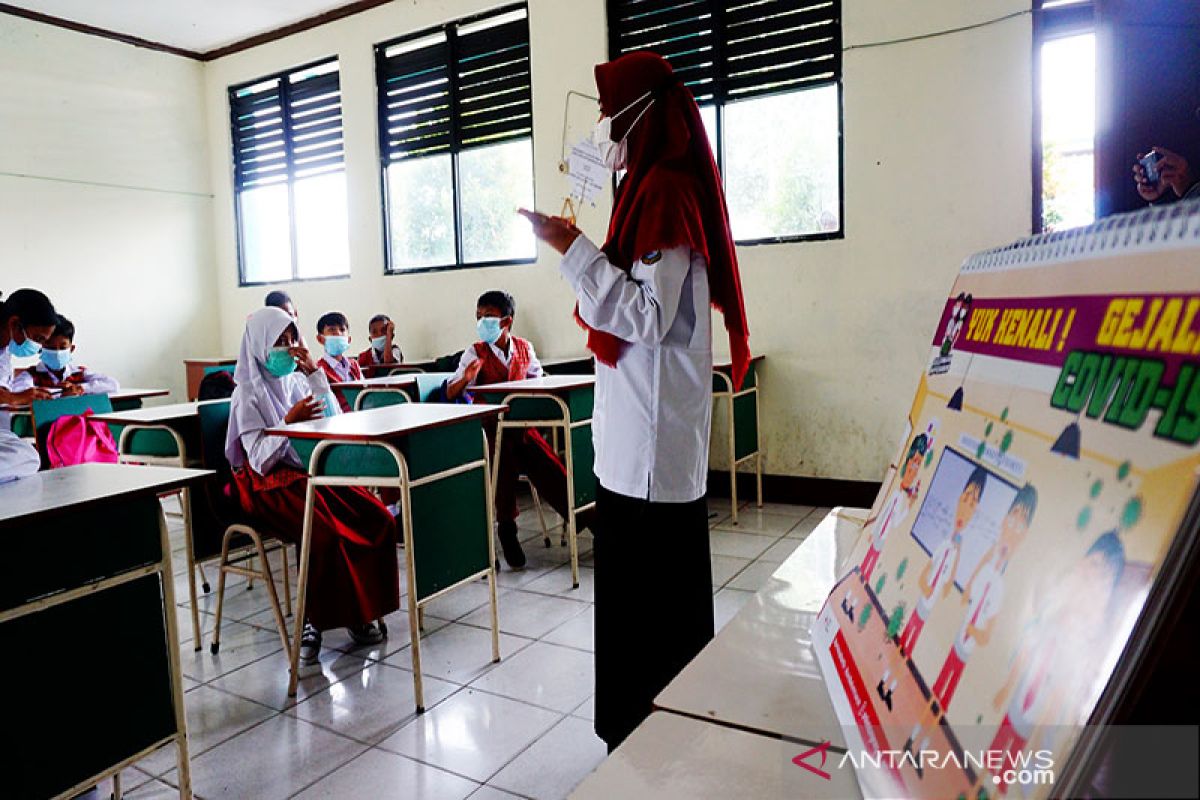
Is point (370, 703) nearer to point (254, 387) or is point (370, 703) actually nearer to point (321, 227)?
point (254, 387)

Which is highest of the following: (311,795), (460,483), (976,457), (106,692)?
(976,457)

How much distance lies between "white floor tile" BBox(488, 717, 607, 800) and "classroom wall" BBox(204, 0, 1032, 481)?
2.75m

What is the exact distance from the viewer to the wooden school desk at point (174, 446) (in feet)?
8.68

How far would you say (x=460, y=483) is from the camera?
235cm

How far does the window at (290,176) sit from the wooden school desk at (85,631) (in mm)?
5078

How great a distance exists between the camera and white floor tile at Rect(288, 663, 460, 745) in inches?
81.1

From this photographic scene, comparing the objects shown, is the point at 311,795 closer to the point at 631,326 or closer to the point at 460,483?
the point at 460,483

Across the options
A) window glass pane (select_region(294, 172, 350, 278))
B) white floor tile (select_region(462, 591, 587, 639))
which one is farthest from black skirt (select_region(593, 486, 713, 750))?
window glass pane (select_region(294, 172, 350, 278))

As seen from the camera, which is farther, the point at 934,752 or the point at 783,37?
the point at 783,37

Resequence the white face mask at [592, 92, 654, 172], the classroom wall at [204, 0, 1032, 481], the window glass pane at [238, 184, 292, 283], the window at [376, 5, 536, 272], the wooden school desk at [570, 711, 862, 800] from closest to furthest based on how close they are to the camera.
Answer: the wooden school desk at [570, 711, 862, 800] < the white face mask at [592, 92, 654, 172] < the classroom wall at [204, 0, 1032, 481] < the window at [376, 5, 536, 272] < the window glass pane at [238, 184, 292, 283]

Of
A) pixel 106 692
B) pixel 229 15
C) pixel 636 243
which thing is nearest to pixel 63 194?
pixel 229 15

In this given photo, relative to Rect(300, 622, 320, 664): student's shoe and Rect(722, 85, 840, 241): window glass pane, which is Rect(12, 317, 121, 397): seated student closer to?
Rect(300, 622, 320, 664): student's shoe

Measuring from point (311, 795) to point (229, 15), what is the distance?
6.40 meters

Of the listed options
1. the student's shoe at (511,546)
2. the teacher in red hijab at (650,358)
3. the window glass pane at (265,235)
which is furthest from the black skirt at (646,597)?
the window glass pane at (265,235)
